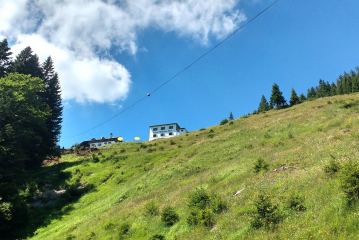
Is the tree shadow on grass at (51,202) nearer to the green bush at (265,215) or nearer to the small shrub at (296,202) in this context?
the green bush at (265,215)

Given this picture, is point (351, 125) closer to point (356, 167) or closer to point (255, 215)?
point (356, 167)

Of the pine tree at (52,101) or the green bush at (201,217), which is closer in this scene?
the green bush at (201,217)

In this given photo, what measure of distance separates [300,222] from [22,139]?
134 ft

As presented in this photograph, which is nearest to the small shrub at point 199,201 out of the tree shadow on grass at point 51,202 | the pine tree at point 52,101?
the tree shadow on grass at point 51,202

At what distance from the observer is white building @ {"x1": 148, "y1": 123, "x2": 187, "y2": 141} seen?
95125 mm

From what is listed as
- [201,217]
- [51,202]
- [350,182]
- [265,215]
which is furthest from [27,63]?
[350,182]

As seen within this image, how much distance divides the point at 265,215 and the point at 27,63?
6335 centimetres

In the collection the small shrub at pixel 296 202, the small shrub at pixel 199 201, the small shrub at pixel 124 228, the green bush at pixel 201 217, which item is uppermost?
the small shrub at pixel 199 201

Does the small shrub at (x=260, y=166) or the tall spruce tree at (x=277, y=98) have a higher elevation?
the tall spruce tree at (x=277, y=98)

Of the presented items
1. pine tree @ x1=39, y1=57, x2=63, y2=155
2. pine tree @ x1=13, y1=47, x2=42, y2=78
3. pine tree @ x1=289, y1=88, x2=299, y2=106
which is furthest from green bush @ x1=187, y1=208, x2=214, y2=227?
pine tree @ x1=289, y1=88, x2=299, y2=106

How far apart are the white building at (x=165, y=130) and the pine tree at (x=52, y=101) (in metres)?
46.1

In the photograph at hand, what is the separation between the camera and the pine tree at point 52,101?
49.3m

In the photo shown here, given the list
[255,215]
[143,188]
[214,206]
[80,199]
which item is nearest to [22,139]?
[80,199]

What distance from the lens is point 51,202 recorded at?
27594 mm
